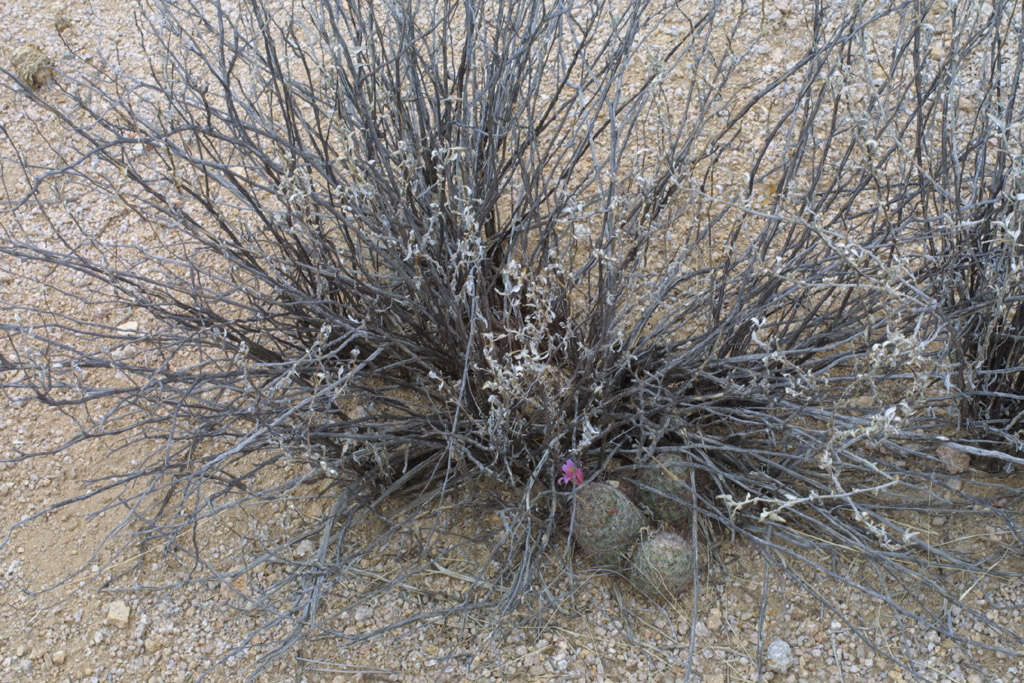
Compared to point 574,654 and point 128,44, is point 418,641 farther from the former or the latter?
point 128,44

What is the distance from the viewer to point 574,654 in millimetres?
2445

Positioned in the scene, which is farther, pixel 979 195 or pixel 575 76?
pixel 575 76

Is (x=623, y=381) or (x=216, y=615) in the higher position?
(x=623, y=381)

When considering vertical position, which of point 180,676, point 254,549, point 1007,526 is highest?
point 1007,526

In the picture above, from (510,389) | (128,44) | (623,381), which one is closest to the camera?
(510,389)

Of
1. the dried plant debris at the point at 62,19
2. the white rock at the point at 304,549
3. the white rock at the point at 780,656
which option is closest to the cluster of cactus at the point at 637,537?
the white rock at the point at 780,656

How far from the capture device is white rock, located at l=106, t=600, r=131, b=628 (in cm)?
255

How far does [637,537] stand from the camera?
2.49 m

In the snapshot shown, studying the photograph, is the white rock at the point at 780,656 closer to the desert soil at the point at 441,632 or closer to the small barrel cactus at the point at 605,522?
the desert soil at the point at 441,632

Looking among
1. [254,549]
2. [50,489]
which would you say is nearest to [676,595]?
[254,549]

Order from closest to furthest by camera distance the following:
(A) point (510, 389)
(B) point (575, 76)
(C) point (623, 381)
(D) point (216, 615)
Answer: (A) point (510, 389) → (D) point (216, 615) → (C) point (623, 381) → (B) point (575, 76)

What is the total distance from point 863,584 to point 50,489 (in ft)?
7.66

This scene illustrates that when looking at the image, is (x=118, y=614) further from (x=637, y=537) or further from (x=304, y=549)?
(x=637, y=537)

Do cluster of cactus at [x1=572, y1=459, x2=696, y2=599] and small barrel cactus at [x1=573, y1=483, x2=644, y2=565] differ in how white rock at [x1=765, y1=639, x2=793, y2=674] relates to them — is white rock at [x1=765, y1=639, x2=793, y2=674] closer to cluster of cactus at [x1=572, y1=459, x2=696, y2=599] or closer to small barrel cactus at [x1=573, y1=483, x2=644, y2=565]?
cluster of cactus at [x1=572, y1=459, x2=696, y2=599]
